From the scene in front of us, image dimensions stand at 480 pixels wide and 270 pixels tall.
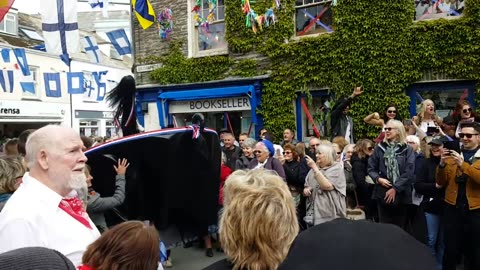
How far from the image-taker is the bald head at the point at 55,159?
7.91ft

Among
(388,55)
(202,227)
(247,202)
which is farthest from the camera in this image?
(388,55)

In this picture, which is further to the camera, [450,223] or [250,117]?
[250,117]

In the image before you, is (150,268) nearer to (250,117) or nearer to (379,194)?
(379,194)

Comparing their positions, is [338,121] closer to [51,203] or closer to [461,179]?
[461,179]

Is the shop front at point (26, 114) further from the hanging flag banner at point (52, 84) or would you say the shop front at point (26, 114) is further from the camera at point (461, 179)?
the camera at point (461, 179)

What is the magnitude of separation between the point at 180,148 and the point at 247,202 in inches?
79.9

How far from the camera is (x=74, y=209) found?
8.24 ft

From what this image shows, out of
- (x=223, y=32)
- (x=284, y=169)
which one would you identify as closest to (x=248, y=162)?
(x=284, y=169)

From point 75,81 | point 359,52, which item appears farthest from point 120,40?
point 359,52

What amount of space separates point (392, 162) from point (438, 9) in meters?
6.17

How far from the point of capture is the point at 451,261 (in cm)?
476

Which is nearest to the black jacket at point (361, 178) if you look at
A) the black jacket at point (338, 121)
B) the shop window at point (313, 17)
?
the black jacket at point (338, 121)

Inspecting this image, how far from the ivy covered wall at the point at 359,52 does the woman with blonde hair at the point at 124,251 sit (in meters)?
9.14

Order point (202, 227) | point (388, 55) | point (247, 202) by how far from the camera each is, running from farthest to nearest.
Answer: point (388, 55) → point (202, 227) → point (247, 202)
